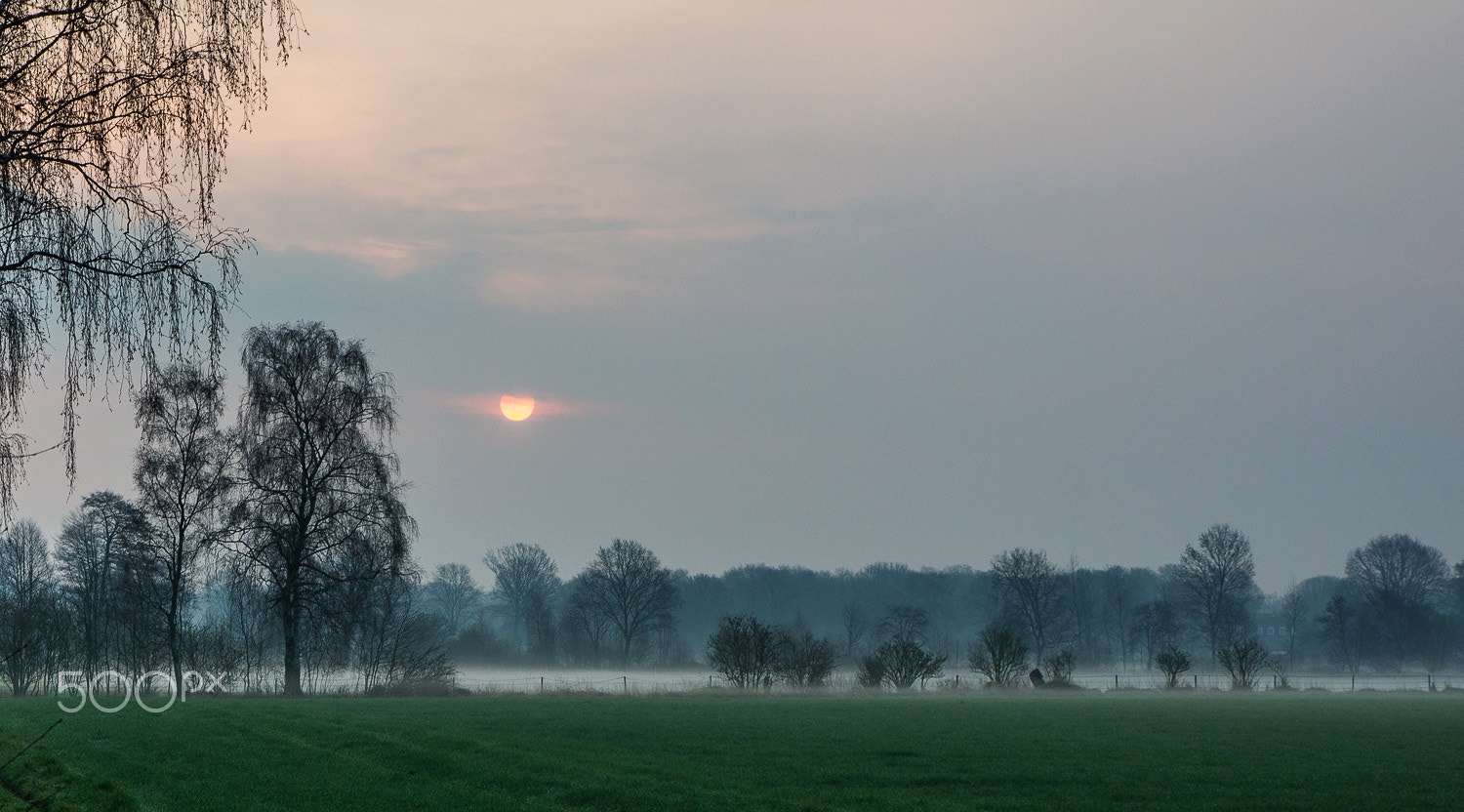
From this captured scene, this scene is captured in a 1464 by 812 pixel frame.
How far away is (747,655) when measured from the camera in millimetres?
44500

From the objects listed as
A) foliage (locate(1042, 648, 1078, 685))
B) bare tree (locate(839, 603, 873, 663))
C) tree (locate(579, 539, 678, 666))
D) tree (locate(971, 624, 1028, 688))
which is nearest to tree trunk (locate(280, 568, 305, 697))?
tree (locate(971, 624, 1028, 688))

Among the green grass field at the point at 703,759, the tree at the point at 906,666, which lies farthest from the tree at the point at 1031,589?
the green grass field at the point at 703,759

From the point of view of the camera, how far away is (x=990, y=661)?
5038cm

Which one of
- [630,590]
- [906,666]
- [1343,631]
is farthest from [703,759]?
[1343,631]

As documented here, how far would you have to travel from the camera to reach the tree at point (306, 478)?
3375 cm

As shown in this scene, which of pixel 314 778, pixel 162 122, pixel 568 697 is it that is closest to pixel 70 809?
pixel 314 778

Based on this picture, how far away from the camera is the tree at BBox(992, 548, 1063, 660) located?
90312 millimetres

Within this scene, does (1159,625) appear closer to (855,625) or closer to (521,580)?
(855,625)

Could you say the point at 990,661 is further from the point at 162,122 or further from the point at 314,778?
the point at 162,122

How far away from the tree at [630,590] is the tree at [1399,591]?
6515cm

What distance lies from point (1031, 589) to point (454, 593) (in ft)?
225

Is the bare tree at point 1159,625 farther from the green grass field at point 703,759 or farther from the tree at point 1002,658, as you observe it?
the green grass field at point 703,759

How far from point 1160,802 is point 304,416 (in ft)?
97.2

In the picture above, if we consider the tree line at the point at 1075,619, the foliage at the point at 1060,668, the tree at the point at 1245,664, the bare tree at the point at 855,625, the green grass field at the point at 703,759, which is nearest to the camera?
the green grass field at the point at 703,759
